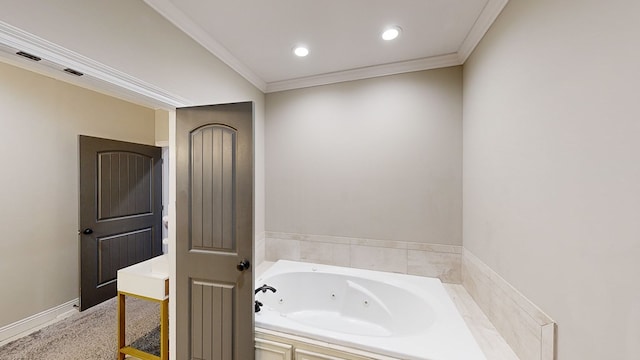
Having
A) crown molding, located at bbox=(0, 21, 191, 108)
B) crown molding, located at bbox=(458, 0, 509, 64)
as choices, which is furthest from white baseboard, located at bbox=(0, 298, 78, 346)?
crown molding, located at bbox=(458, 0, 509, 64)

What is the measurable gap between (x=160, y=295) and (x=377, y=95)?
8.37 ft

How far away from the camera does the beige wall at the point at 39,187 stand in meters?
2.10

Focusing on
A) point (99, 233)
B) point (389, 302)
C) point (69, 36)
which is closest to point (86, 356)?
point (99, 233)

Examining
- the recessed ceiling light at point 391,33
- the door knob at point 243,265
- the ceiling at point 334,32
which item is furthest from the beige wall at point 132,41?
the recessed ceiling light at point 391,33

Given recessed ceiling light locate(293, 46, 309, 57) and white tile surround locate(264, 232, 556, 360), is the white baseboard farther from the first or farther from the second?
recessed ceiling light locate(293, 46, 309, 57)

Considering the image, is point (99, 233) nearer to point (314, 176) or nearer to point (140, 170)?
point (140, 170)

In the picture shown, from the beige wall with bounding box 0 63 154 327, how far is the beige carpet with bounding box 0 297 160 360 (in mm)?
304

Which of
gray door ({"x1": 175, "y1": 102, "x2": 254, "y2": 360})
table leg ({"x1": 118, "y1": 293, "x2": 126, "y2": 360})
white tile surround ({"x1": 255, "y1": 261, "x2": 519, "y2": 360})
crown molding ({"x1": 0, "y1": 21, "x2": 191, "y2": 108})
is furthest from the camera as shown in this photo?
table leg ({"x1": 118, "y1": 293, "x2": 126, "y2": 360})

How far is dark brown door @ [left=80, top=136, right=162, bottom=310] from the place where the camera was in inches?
100

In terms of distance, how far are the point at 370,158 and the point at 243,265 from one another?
152 centimetres

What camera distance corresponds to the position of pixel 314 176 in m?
2.46

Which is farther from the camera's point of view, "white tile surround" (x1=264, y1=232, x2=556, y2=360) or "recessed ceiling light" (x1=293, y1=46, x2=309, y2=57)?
"recessed ceiling light" (x1=293, y1=46, x2=309, y2=57)

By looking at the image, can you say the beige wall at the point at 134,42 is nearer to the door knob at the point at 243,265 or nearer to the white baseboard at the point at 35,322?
the door knob at the point at 243,265

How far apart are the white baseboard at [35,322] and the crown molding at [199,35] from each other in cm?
311
